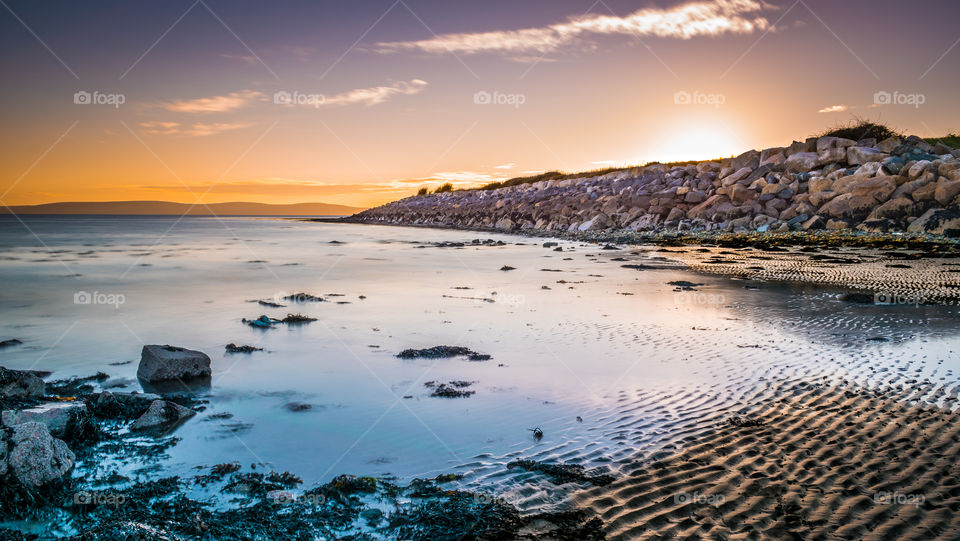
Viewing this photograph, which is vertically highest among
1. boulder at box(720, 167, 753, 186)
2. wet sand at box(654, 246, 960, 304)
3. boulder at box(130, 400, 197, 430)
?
boulder at box(720, 167, 753, 186)

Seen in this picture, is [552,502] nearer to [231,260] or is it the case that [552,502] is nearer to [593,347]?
[593,347]

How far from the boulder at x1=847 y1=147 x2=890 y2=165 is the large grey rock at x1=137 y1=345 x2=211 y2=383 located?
101 feet

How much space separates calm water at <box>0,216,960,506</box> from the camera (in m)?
4.23

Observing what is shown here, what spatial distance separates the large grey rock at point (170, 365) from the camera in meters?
5.55

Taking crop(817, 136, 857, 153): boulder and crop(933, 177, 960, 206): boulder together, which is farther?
crop(817, 136, 857, 153): boulder

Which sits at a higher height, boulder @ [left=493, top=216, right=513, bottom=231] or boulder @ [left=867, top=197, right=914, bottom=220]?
boulder @ [left=493, top=216, right=513, bottom=231]

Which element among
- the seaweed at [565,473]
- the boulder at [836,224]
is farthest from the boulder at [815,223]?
the seaweed at [565,473]

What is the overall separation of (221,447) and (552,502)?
2623 millimetres

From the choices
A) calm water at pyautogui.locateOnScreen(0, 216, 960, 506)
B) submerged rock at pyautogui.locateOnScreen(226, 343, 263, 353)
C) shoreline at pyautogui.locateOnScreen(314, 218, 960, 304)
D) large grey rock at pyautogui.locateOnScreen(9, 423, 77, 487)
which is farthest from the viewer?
shoreline at pyautogui.locateOnScreen(314, 218, 960, 304)

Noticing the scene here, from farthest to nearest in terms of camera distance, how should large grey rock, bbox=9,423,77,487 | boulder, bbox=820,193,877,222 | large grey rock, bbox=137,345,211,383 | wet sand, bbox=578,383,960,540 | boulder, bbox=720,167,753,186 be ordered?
boulder, bbox=720,167,753,186
boulder, bbox=820,193,877,222
large grey rock, bbox=137,345,211,383
large grey rock, bbox=9,423,77,487
wet sand, bbox=578,383,960,540

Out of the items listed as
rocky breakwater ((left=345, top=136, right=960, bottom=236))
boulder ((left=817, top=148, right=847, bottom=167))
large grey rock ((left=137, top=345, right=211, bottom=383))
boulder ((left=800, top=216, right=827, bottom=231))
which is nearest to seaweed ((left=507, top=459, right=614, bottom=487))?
large grey rock ((left=137, top=345, right=211, bottom=383))

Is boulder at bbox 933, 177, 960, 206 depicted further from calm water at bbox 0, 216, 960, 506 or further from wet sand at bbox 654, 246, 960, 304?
calm water at bbox 0, 216, 960, 506

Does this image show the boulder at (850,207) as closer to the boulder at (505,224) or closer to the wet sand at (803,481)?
the wet sand at (803,481)

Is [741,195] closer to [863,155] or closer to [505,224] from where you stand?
[863,155]
